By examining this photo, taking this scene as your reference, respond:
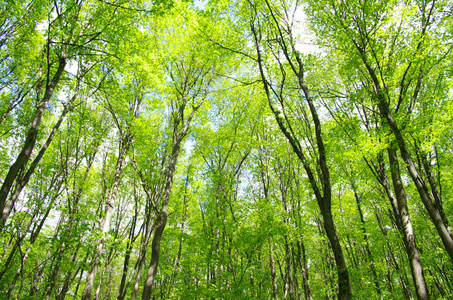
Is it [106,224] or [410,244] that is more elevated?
[106,224]

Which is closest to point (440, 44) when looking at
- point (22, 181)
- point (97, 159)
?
point (22, 181)

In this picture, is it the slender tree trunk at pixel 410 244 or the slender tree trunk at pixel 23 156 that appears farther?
the slender tree trunk at pixel 410 244

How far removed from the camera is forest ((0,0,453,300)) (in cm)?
627

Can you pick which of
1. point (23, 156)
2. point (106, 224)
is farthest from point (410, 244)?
point (106, 224)

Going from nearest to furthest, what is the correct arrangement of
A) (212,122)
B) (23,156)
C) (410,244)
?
(23,156), (410,244), (212,122)

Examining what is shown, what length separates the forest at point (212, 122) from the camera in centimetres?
627

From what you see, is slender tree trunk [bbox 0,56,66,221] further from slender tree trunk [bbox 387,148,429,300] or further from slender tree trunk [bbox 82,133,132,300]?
slender tree trunk [bbox 387,148,429,300]

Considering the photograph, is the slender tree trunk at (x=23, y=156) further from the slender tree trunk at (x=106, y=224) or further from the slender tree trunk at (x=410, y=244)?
the slender tree trunk at (x=410, y=244)

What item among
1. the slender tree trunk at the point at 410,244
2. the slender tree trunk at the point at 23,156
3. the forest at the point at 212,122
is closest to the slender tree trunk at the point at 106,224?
the forest at the point at 212,122

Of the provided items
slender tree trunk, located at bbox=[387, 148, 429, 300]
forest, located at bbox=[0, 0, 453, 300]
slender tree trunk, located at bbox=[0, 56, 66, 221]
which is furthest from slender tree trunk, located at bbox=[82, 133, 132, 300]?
slender tree trunk, located at bbox=[387, 148, 429, 300]

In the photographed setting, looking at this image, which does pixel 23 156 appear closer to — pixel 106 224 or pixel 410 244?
pixel 106 224

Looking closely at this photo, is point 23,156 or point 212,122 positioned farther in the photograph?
point 212,122

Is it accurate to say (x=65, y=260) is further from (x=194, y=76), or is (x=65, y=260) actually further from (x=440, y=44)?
(x=440, y=44)

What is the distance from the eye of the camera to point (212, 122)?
14.1 metres
